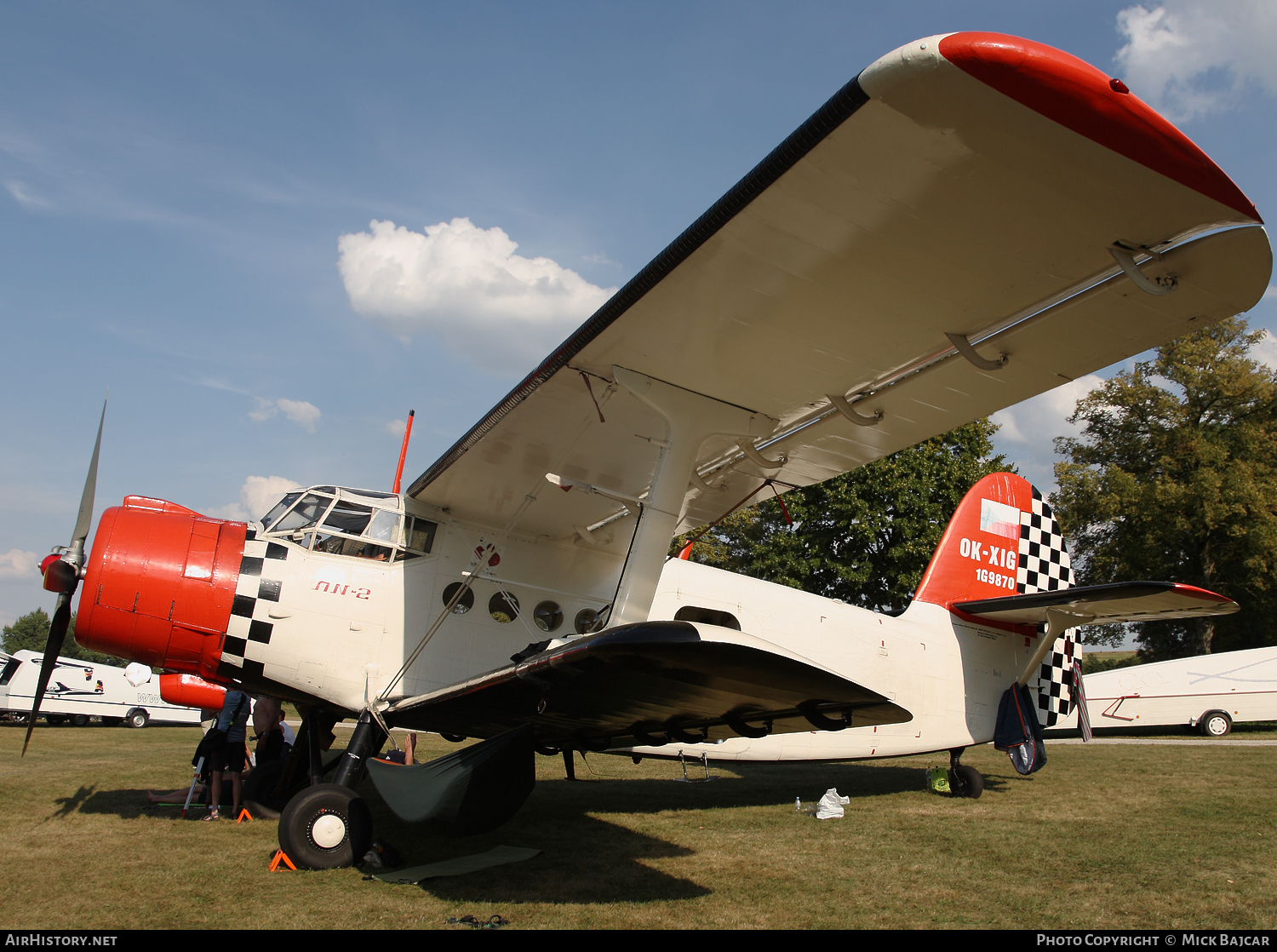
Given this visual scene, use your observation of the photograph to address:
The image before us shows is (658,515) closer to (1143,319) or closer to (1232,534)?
(1143,319)

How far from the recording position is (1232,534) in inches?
851

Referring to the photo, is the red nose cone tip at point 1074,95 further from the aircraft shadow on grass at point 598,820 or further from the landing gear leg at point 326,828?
the landing gear leg at point 326,828

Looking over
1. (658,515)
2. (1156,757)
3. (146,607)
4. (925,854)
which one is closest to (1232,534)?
(1156,757)

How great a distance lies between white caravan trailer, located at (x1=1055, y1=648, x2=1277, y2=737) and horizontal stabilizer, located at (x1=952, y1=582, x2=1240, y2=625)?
898cm

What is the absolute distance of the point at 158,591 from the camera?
5.45m

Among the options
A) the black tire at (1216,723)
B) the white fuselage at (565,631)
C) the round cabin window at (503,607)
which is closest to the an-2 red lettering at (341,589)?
the white fuselage at (565,631)

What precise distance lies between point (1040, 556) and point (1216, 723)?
397 inches

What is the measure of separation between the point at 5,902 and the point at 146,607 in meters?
1.94

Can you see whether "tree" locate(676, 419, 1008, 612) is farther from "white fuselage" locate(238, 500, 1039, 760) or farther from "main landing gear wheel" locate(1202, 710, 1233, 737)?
"white fuselage" locate(238, 500, 1039, 760)

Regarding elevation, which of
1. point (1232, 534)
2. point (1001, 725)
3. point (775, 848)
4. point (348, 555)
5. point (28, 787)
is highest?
point (1232, 534)

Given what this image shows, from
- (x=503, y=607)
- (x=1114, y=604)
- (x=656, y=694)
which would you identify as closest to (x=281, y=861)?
(x=503, y=607)

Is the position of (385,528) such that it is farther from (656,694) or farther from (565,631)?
(656,694)

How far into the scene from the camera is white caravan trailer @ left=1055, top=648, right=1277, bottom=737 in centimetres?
1584

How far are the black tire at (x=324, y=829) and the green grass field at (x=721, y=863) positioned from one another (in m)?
0.12
